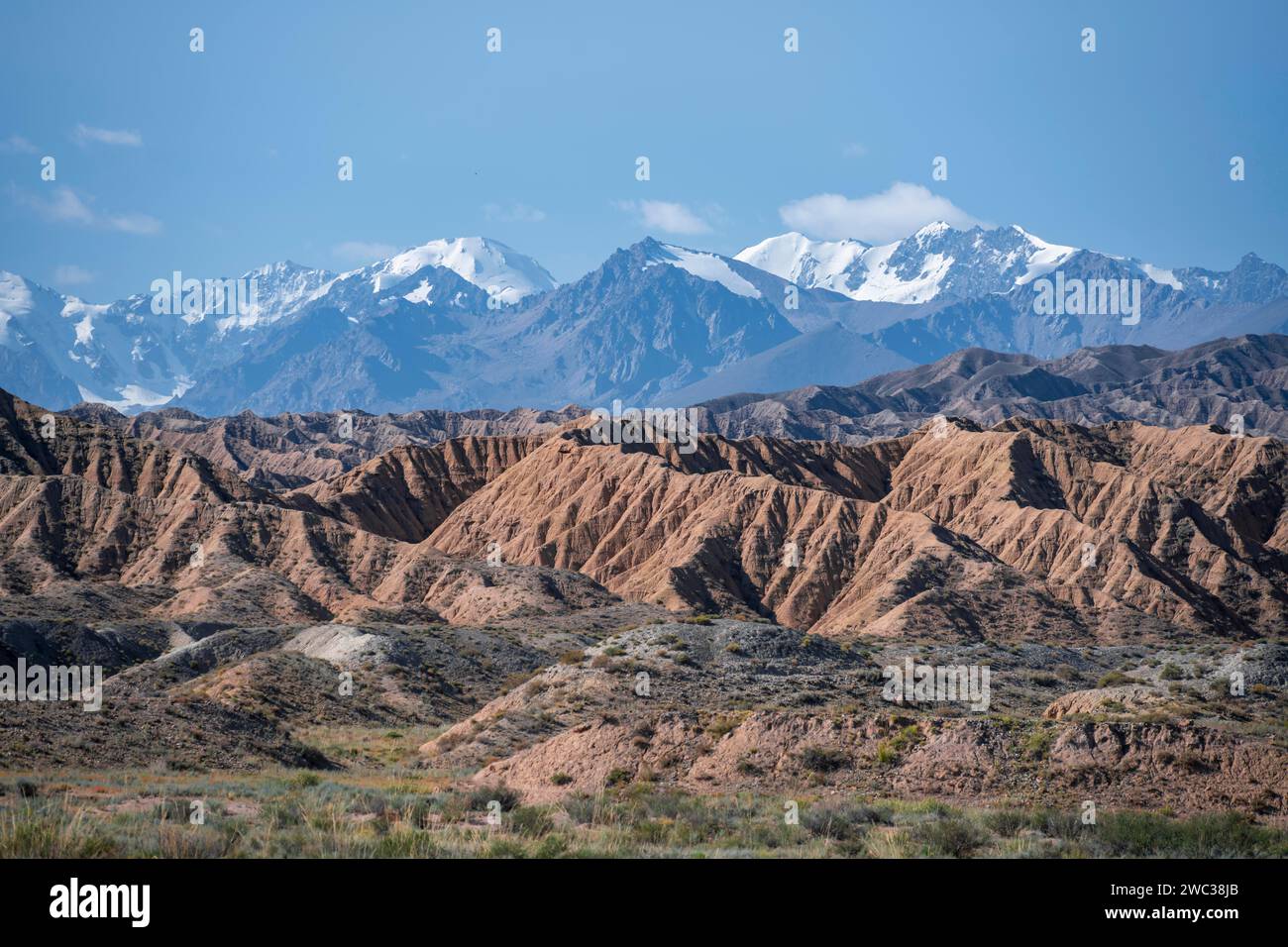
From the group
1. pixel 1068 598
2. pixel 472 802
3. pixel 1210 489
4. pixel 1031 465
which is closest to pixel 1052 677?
pixel 1068 598

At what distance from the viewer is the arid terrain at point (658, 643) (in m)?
23.8

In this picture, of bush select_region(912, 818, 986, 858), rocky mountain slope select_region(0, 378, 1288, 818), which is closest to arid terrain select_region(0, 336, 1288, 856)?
bush select_region(912, 818, 986, 858)

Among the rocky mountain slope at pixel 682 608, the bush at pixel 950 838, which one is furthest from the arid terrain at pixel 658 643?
the rocky mountain slope at pixel 682 608

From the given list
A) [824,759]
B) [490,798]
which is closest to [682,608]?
[824,759]

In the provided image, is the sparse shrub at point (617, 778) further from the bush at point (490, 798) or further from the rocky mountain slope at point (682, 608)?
the bush at point (490, 798)

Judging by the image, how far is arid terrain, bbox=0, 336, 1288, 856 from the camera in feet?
78.0

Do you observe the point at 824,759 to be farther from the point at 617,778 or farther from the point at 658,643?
the point at 658,643

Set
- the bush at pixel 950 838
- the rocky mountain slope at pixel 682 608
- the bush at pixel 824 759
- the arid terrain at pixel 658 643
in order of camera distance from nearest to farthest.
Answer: the bush at pixel 950 838 < the arid terrain at pixel 658 643 < the bush at pixel 824 759 < the rocky mountain slope at pixel 682 608

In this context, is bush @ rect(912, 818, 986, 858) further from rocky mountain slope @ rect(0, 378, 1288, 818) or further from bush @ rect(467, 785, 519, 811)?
bush @ rect(467, 785, 519, 811)

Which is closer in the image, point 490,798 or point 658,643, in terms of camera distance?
point 490,798

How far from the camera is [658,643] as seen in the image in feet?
191

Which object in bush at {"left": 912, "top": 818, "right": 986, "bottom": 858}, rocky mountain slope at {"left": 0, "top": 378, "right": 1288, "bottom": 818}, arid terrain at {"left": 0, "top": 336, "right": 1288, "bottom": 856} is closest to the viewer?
bush at {"left": 912, "top": 818, "right": 986, "bottom": 858}

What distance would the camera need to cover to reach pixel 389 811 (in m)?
21.6

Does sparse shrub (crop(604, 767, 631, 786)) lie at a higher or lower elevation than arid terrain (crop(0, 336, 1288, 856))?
lower
